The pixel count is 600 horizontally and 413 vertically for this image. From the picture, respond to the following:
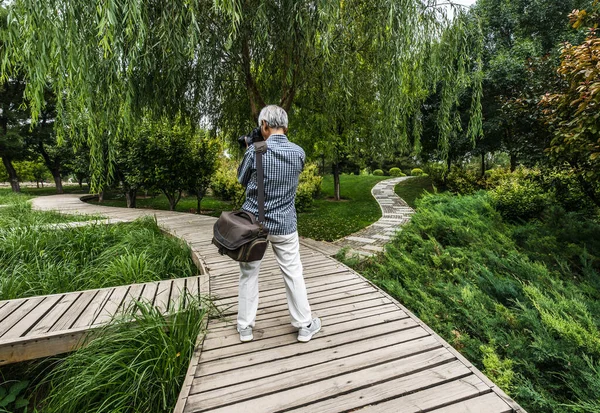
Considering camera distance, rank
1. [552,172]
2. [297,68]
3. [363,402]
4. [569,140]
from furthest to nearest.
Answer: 1. [297,68]
2. [552,172]
3. [569,140]
4. [363,402]

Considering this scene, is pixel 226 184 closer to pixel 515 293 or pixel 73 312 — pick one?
pixel 73 312

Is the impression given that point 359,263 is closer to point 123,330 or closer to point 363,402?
point 363,402

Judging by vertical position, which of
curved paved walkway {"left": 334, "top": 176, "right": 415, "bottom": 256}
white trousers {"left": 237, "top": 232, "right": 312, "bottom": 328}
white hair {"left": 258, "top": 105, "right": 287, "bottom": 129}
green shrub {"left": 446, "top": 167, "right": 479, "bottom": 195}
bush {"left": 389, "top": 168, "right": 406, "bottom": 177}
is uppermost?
bush {"left": 389, "top": 168, "right": 406, "bottom": 177}

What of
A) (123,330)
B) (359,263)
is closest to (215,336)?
(123,330)

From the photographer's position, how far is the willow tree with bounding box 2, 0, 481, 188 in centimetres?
293

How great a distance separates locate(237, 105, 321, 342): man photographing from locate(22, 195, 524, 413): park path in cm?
20

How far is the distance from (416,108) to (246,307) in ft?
17.4

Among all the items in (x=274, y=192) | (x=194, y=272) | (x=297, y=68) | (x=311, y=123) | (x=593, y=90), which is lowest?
(x=194, y=272)

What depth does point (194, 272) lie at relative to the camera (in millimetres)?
4121

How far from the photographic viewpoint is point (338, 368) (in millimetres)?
1902

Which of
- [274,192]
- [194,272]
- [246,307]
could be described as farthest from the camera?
[194,272]

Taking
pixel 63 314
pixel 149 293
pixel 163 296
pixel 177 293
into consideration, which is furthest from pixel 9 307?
pixel 177 293

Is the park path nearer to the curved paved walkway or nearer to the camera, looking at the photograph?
the camera

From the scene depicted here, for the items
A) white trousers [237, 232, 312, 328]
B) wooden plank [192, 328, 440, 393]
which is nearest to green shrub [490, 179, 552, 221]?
wooden plank [192, 328, 440, 393]
